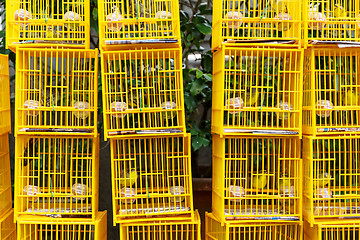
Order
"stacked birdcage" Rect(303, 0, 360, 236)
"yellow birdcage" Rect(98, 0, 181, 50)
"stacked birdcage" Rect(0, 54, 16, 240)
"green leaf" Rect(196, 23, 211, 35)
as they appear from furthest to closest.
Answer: "green leaf" Rect(196, 23, 211, 35)
"stacked birdcage" Rect(0, 54, 16, 240)
"stacked birdcage" Rect(303, 0, 360, 236)
"yellow birdcage" Rect(98, 0, 181, 50)

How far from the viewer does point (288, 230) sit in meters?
2.40

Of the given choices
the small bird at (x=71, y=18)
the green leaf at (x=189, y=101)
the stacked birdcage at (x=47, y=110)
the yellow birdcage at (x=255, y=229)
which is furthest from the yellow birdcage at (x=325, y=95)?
the small bird at (x=71, y=18)

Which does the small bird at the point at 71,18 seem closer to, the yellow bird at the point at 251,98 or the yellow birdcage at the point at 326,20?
the yellow bird at the point at 251,98

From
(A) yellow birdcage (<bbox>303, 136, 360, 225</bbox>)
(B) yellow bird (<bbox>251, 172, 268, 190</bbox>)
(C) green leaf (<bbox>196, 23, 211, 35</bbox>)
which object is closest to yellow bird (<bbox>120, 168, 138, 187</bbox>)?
(B) yellow bird (<bbox>251, 172, 268, 190</bbox>)

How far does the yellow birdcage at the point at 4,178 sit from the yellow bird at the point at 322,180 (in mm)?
1865

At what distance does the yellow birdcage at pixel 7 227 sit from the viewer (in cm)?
229

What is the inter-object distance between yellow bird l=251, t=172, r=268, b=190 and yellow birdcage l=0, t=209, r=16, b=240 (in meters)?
1.48

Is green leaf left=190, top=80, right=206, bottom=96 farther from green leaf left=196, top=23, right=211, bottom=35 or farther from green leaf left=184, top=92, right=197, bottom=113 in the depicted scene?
green leaf left=196, top=23, right=211, bottom=35

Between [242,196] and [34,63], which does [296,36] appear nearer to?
[242,196]

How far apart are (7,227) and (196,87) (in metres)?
1.49

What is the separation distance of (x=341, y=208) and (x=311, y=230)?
22 cm

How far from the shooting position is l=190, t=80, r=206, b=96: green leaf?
2713 millimetres

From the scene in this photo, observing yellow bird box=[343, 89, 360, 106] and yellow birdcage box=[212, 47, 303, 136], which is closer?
yellow birdcage box=[212, 47, 303, 136]

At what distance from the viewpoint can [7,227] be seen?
2.39 m
